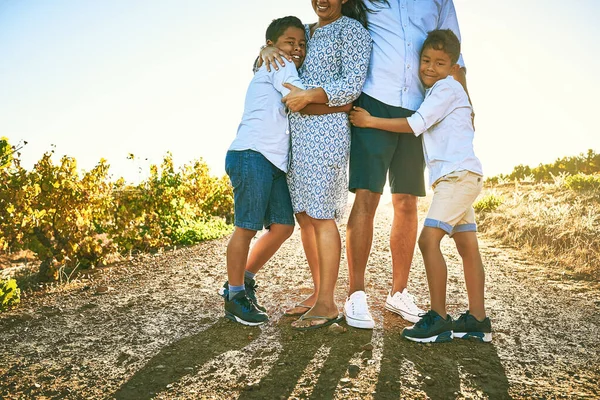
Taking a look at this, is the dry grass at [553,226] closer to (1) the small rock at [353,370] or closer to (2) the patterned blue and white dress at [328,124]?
(2) the patterned blue and white dress at [328,124]

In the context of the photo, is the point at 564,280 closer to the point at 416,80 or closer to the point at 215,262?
the point at 416,80

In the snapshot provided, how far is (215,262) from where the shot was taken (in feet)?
19.2

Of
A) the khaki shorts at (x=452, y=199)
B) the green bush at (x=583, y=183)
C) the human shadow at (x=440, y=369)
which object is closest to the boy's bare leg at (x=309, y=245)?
the human shadow at (x=440, y=369)

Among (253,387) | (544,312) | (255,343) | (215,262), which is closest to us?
(253,387)

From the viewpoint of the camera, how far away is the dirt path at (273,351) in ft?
7.97

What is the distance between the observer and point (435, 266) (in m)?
3.05

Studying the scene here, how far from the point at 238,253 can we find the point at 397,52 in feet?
5.73

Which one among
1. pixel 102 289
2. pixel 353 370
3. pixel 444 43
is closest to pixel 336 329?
pixel 353 370

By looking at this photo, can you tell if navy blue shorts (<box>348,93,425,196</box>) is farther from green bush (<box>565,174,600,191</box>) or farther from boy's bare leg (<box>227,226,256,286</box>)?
green bush (<box>565,174,600,191</box>)

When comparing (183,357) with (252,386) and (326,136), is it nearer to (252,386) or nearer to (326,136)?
(252,386)

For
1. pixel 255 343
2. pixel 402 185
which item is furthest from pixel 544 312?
pixel 255 343

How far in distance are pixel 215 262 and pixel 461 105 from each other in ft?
12.0

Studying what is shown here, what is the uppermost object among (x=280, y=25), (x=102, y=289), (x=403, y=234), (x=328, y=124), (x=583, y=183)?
(x=280, y=25)

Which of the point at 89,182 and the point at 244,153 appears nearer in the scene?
the point at 244,153
